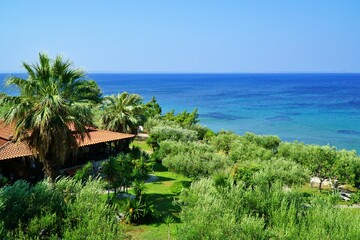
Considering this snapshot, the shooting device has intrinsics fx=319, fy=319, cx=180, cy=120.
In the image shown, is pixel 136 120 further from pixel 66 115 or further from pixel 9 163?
pixel 66 115

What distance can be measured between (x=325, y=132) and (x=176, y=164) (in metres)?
54.5

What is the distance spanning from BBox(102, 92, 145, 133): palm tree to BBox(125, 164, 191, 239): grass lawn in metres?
5.48

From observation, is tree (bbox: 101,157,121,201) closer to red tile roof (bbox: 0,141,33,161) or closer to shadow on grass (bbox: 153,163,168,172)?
red tile roof (bbox: 0,141,33,161)

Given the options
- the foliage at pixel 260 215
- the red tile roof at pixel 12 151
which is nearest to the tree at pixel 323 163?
the foliage at pixel 260 215

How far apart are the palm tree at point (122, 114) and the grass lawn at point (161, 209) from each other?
5479mm

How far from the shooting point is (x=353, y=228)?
455 inches

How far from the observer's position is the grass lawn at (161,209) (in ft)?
52.4

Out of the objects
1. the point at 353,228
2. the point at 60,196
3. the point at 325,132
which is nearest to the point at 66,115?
the point at 60,196

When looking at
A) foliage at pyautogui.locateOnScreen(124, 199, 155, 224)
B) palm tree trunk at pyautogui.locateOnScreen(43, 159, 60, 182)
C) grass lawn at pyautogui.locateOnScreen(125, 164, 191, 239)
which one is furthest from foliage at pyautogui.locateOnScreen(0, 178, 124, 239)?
foliage at pyautogui.locateOnScreen(124, 199, 155, 224)

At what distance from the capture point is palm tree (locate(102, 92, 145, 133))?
3041cm

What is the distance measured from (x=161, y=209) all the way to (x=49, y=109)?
885 centimetres

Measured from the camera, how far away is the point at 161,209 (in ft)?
63.8

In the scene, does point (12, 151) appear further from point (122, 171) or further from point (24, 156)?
point (122, 171)

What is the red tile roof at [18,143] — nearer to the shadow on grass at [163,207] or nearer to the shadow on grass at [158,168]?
the shadow on grass at [158,168]
